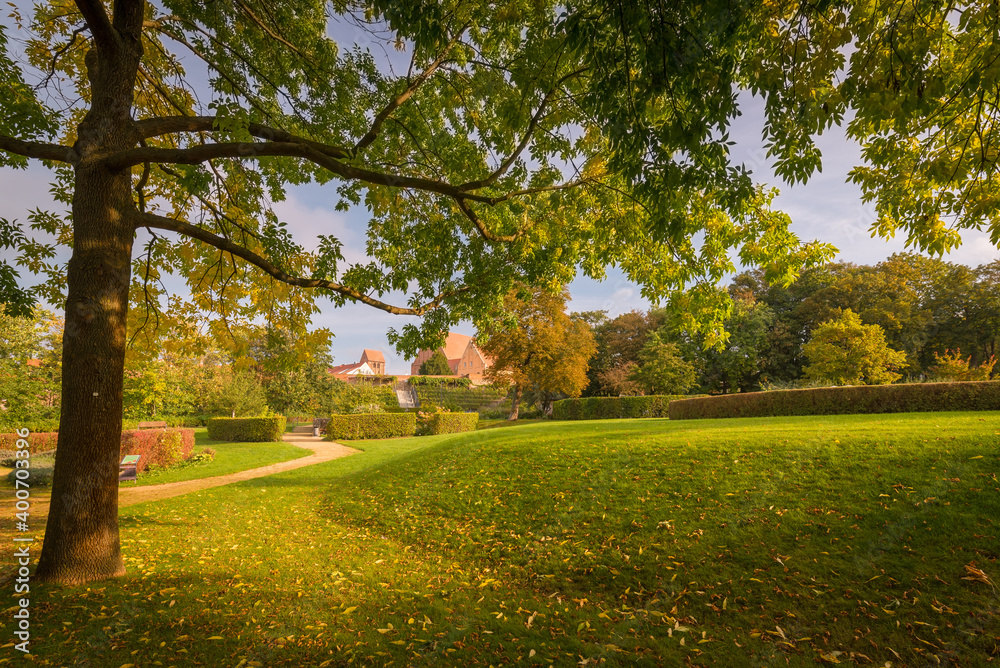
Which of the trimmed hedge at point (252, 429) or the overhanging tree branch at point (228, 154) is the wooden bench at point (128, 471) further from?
the overhanging tree branch at point (228, 154)

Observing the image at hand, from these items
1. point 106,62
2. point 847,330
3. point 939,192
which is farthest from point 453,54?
point 847,330

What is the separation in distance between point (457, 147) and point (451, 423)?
66.5ft

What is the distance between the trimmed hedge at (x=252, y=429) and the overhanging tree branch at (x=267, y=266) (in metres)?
17.6

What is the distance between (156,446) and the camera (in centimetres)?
1366

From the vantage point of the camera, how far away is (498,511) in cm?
706

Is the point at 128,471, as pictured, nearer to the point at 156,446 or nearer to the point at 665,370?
the point at 156,446

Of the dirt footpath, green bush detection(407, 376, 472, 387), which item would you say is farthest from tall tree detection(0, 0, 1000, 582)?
green bush detection(407, 376, 472, 387)

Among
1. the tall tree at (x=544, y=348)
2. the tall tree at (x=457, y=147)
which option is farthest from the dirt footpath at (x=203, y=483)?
the tall tree at (x=544, y=348)

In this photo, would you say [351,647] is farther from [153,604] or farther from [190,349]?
[190,349]

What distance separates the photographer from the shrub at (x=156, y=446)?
1298 centimetres

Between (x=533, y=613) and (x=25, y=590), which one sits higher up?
(x=25, y=590)

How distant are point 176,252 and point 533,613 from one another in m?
8.05

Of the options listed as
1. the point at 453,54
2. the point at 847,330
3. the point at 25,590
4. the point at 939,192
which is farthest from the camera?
the point at 847,330

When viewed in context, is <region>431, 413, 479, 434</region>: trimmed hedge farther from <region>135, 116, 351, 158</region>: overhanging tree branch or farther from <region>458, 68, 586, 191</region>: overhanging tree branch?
<region>135, 116, 351, 158</region>: overhanging tree branch
